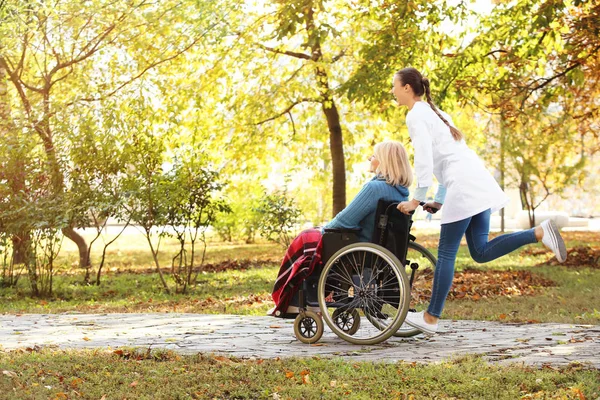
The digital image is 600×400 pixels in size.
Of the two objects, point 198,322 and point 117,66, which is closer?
point 198,322

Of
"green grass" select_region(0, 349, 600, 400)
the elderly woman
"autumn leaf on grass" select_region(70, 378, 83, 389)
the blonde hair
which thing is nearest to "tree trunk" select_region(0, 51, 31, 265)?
the elderly woman

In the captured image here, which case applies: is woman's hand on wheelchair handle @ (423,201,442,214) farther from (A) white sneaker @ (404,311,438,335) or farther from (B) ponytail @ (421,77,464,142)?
(A) white sneaker @ (404,311,438,335)

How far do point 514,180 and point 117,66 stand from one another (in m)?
13.1

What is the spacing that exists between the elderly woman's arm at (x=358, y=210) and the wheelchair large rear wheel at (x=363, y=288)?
0.65ft

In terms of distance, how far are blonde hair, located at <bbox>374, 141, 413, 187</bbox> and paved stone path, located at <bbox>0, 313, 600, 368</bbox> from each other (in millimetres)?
1062

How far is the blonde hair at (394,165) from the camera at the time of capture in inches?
214

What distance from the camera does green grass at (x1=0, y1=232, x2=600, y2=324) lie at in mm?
7883

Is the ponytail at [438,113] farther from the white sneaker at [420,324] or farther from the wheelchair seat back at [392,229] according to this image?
the white sneaker at [420,324]

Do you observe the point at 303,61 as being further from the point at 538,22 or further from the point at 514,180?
the point at 514,180

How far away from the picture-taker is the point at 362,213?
540 cm

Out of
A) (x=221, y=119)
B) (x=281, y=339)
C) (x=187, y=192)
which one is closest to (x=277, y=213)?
(x=221, y=119)

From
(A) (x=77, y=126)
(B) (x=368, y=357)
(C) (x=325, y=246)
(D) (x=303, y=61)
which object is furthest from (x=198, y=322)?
(D) (x=303, y=61)

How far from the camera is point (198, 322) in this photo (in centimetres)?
676

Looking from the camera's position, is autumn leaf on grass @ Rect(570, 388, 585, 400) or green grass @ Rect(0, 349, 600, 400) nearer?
autumn leaf on grass @ Rect(570, 388, 585, 400)
